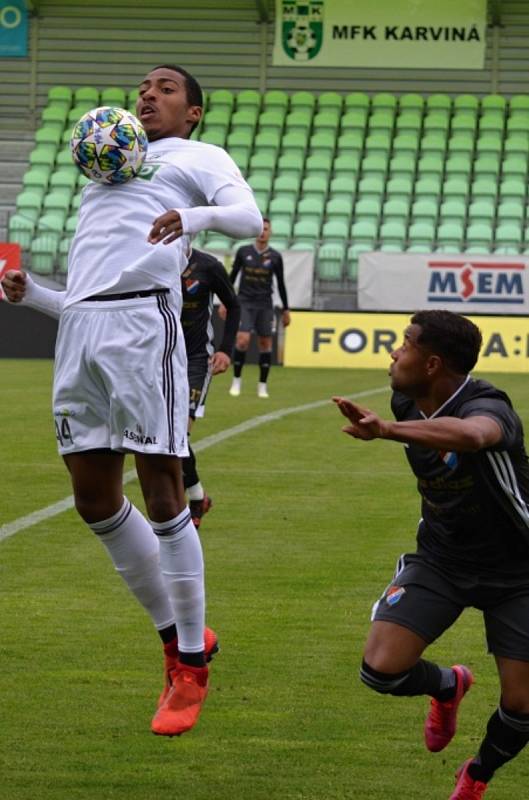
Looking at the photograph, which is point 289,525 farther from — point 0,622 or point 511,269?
point 511,269

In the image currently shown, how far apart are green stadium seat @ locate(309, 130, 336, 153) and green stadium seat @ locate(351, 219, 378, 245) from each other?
3.22m

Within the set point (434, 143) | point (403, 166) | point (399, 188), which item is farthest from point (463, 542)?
point (434, 143)

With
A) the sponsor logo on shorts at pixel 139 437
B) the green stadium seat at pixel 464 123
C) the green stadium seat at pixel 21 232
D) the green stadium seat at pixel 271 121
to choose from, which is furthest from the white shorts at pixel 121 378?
the green stadium seat at pixel 271 121

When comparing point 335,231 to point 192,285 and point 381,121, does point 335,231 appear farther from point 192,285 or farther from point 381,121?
point 192,285

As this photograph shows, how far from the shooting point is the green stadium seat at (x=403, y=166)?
32.2 meters

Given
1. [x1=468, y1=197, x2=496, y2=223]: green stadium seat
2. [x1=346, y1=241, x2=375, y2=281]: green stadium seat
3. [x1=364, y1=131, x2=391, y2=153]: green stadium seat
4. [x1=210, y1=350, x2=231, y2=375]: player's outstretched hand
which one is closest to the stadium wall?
[x1=364, y1=131, x2=391, y2=153]: green stadium seat

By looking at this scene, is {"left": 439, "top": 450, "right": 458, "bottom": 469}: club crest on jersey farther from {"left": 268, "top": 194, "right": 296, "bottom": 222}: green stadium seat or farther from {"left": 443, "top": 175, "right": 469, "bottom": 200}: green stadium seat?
{"left": 443, "top": 175, "right": 469, "bottom": 200}: green stadium seat

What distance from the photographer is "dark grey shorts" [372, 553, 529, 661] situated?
15.8 feet

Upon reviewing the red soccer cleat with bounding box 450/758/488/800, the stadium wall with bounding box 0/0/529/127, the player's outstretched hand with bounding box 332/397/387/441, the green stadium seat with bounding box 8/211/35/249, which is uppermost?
the stadium wall with bounding box 0/0/529/127

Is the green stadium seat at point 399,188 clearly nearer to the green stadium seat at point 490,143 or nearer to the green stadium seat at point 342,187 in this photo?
the green stadium seat at point 342,187

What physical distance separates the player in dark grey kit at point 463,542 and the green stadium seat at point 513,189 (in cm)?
2666

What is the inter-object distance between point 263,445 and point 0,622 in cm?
748

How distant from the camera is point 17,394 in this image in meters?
19.1

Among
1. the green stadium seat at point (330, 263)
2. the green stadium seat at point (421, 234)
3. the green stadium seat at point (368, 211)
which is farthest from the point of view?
the green stadium seat at point (368, 211)
